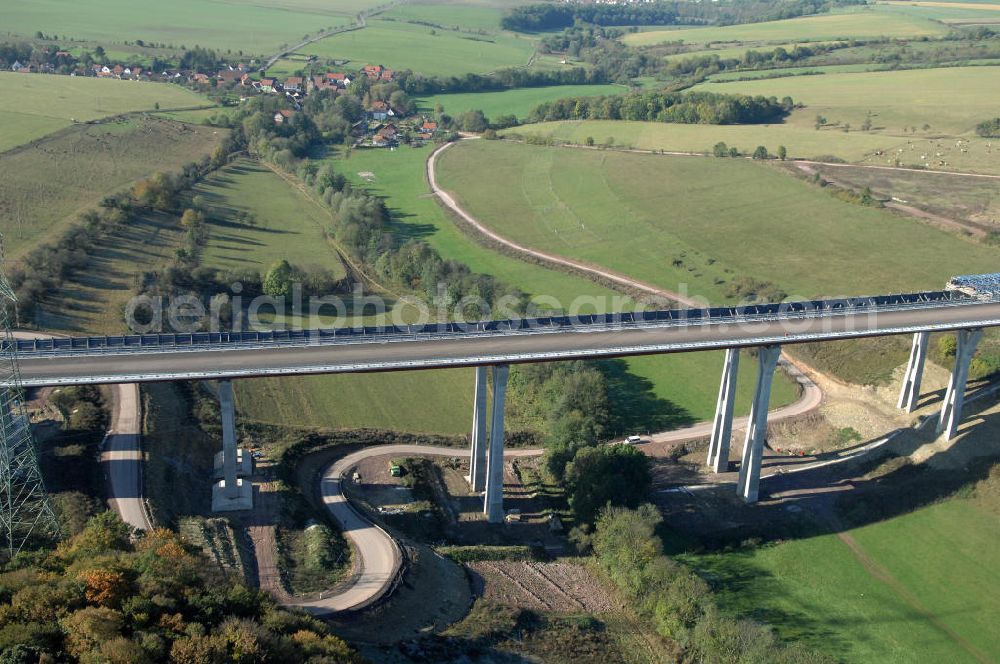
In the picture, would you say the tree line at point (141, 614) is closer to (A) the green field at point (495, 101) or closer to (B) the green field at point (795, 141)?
(B) the green field at point (795, 141)

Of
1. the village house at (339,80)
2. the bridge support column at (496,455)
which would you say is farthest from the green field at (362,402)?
the village house at (339,80)

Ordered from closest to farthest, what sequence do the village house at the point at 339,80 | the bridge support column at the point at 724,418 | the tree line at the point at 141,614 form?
the tree line at the point at 141,614, the bridge support column at the point at 724,418, the village house at the point at 339,80

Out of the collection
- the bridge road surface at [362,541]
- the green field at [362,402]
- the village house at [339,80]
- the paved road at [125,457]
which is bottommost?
the bridge road surface at [362,541]

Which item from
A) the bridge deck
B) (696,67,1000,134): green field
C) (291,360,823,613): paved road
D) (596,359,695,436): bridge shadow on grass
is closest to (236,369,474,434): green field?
(291,360,823,613): paved road

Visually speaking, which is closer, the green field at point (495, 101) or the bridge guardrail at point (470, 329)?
the bridge guardrail at point (470, 329)

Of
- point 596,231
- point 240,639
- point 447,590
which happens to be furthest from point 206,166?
point 240,639

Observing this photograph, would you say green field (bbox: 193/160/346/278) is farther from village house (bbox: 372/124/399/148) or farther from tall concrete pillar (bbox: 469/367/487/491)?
tall concrete pillar (bbox: 469/367/487/491)

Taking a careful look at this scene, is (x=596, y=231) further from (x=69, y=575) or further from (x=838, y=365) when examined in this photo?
(x=69, y=575)
